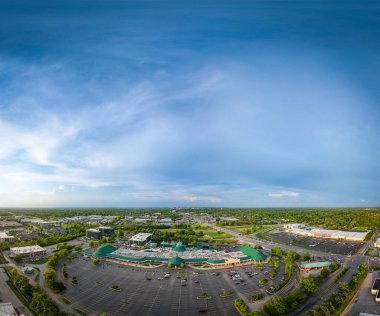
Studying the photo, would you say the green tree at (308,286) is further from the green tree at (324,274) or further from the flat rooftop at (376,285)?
the flat rooftop at (376,285)

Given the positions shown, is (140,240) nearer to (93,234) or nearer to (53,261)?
(93,234)

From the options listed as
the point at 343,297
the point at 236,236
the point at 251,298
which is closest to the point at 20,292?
the point at 251,298

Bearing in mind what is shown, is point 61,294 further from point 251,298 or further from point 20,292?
point 251,298

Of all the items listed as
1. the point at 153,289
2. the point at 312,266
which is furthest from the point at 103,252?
the point at 312,266

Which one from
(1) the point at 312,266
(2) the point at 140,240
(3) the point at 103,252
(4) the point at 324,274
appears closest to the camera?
(4) the point at 324,274

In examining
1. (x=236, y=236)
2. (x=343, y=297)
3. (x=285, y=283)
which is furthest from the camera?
(x=236, y=236)

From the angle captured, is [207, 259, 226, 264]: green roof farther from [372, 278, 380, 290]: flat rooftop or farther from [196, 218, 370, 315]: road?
[372, 278, 380, 290]: flat rooftop
